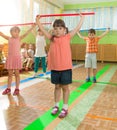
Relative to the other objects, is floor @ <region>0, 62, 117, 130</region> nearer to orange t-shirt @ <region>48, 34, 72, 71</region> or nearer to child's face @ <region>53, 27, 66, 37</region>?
orange t-shirt @ <region>48, 34, 72, 71</region>

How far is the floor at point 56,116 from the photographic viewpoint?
8.45 feet

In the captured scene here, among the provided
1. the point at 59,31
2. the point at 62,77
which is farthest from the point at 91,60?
the point at 59,31

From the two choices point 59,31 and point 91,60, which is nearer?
point 59,31

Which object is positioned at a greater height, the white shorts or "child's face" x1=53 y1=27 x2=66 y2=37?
"child's face" x1=53 y1=27 x2=66 y2=37

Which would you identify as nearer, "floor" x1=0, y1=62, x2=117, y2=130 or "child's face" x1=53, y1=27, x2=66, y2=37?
"floor" x1=0, y1=62, x2=117, y2=130

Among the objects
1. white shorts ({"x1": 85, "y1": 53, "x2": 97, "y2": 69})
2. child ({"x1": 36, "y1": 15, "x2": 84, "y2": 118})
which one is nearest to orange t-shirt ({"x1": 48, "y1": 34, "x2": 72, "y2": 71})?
child ({"x1": 36, "y1": 15, "x2": 84, "y2": 118})

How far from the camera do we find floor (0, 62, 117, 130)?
2576 mm

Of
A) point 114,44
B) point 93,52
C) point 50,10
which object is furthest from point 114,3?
point 93,52

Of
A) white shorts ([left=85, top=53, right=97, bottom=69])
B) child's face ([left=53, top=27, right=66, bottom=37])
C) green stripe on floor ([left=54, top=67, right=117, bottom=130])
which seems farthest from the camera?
white shorts ([left=85, top=53, right=97, bottom=69])

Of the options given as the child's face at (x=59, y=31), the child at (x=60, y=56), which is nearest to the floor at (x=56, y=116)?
the child at (x=60, y=56)

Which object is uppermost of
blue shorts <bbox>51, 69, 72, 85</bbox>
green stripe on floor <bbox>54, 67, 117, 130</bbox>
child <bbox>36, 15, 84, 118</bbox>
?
child <bbox>36, 15, 84, 118</bbox>

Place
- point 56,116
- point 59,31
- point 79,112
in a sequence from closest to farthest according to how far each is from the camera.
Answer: point 59,31 < point 56,116 < point 79,112

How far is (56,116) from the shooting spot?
2.87m

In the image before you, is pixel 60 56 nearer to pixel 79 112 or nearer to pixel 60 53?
pixel 60 53
